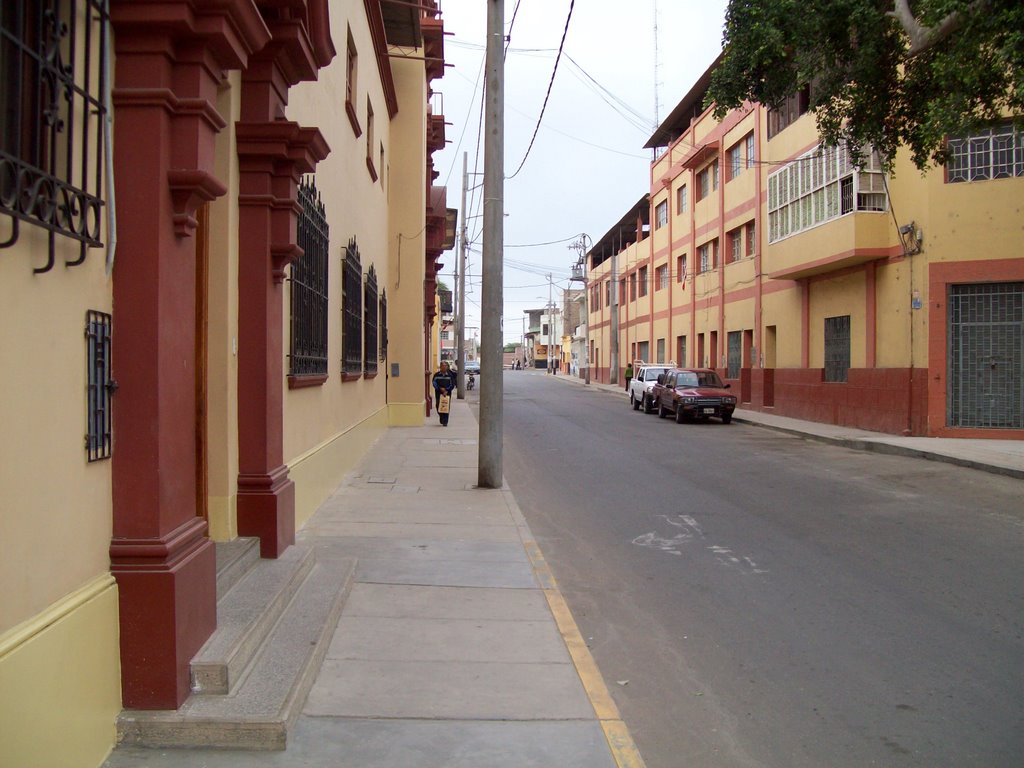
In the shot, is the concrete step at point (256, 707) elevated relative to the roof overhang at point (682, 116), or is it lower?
lower

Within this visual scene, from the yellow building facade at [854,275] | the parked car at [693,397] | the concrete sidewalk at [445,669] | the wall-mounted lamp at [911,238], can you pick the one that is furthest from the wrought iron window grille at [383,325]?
the wall-mounted lamp at [911,238]

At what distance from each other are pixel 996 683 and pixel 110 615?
490cm

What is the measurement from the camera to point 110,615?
3.97 metres

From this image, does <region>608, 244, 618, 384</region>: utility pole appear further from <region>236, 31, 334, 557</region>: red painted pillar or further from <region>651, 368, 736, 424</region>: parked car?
<region>236, 31, 334, 557</region>: red painted pillar

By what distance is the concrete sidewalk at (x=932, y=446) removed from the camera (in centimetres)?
1545

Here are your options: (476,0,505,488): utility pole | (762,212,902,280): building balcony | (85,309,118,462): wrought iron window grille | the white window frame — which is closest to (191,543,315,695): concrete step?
(85,309,118,462): wrought iron window grille

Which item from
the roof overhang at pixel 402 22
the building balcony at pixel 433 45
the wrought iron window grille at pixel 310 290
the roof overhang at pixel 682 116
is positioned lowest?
the wrought iron window grille at pixel 310 290

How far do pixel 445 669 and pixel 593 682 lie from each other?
0.88 m

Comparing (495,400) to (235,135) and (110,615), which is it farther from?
(110,615)

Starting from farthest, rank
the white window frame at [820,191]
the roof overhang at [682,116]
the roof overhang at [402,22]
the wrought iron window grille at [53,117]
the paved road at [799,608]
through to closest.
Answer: the roof overhang at [682,116]
the white window frame at [820,191]
the roof overhang at [402,22]
the paved road at [799,608]
the wrought iron window grille at [53,117]

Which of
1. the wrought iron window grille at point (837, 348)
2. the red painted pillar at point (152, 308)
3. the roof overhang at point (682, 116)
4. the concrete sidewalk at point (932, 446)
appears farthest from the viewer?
the roof overhang at point (682, 116)

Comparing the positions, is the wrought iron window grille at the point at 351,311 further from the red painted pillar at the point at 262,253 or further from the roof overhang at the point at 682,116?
the roof overhang at the point at 682,116

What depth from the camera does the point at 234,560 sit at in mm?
5961

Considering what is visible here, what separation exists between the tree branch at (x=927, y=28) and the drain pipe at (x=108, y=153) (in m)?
10.1
